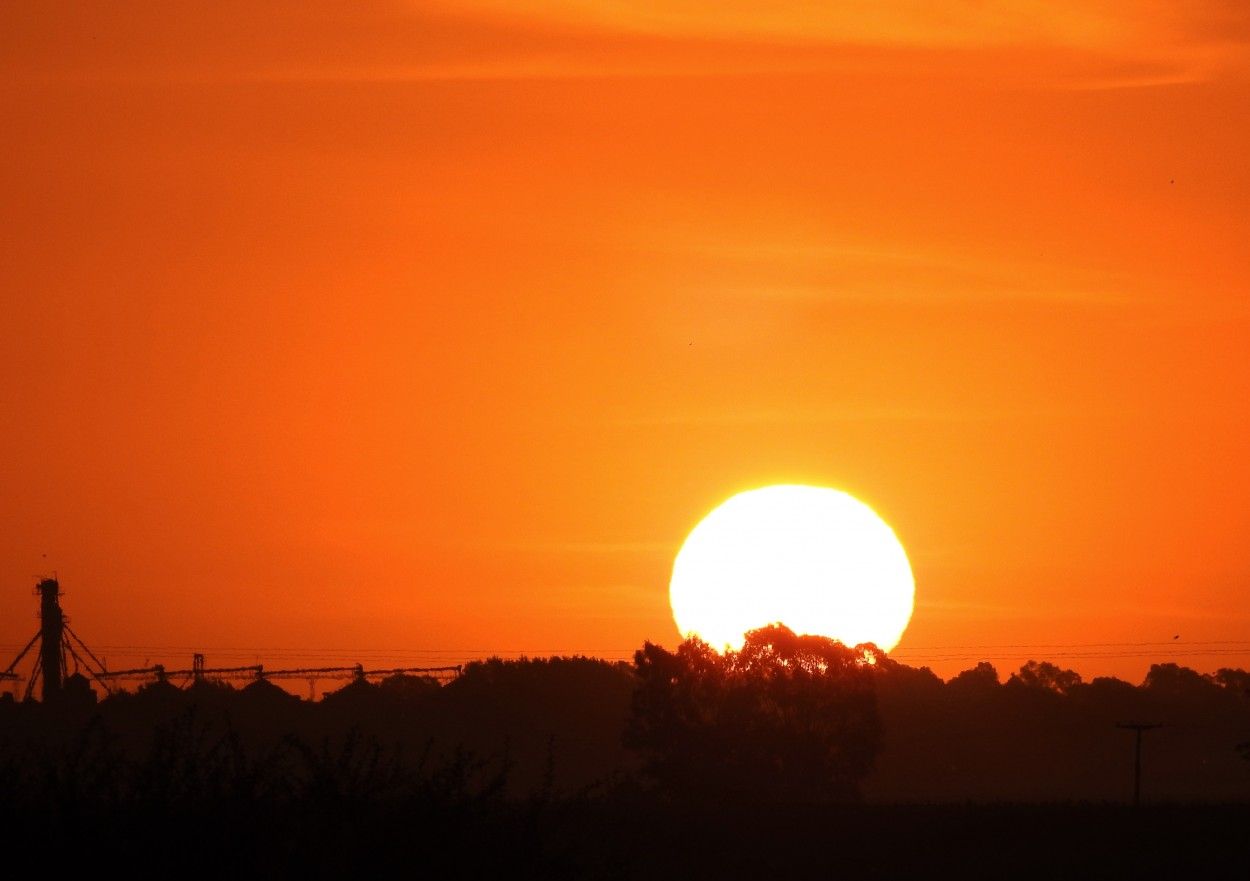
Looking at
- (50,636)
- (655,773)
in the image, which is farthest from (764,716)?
(50,636)

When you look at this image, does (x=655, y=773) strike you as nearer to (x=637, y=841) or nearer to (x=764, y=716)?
(x=764, y=716)

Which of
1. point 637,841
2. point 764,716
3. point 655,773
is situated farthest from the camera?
point 764,716

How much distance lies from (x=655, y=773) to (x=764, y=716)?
27.2ft

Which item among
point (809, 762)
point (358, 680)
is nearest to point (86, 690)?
point (358, 680)

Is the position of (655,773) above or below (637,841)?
below

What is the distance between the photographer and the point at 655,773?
98.8 metres

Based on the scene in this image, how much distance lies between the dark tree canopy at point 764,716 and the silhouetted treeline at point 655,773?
0.49ft

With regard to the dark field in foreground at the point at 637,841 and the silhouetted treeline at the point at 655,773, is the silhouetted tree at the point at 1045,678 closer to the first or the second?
the silhouetted treeline at the point at 655,773

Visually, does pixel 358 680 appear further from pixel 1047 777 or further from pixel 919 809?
pixel 919 809

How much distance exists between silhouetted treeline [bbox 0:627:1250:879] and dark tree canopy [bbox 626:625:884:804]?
149 mm

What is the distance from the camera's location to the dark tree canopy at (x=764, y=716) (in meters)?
99.6

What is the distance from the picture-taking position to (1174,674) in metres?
164

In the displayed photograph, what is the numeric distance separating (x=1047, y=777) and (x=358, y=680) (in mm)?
60644

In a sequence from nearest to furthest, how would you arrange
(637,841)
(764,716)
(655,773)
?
(637,841) → (655,773) → (764,716)
